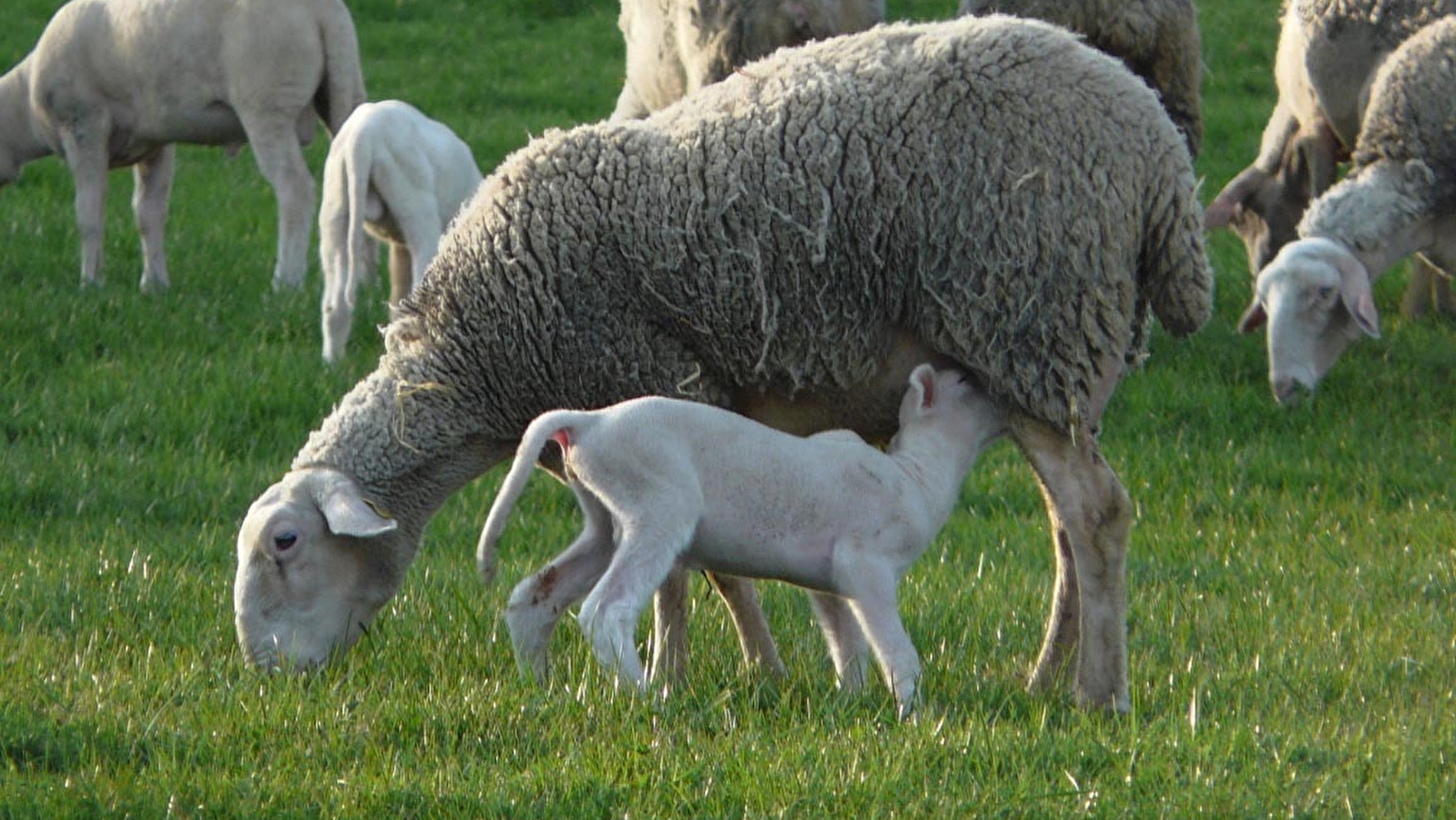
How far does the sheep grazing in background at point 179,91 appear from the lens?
36.5ft

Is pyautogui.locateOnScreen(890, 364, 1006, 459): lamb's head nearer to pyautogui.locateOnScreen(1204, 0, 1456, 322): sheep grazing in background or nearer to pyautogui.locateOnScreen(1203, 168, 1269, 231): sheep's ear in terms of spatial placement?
pyautogui.locateOnScreen(1204, 0, 1456, 322): sheep grazing in background

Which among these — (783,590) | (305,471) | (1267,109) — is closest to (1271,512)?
(783,590)

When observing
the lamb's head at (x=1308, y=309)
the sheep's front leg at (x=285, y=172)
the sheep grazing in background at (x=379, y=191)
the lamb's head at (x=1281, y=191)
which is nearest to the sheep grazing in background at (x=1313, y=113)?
the lamb's head at (x=1281, y=191)

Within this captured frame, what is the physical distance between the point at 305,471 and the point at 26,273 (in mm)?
6682

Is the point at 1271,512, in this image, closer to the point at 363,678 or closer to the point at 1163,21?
the point at 1163,21

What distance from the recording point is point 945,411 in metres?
4.86

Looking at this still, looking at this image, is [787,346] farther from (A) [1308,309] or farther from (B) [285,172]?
(B) [285,172]

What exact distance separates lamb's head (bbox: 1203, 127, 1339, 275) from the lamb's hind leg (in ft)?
20.6

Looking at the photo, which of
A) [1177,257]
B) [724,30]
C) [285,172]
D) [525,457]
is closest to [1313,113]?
[724,30]

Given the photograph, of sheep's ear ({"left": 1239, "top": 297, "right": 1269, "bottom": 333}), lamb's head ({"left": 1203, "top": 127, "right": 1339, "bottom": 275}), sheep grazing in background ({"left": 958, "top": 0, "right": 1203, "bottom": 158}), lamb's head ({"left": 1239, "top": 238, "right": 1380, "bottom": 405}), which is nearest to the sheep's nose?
lamb's head ({"left": 1239, "top": 238, "right": 1380, "bottom": 405})

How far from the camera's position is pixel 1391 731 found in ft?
14.5

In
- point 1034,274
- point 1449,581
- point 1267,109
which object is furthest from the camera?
point 1267,109

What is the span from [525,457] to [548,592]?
1.77ft

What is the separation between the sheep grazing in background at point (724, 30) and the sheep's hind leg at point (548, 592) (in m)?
2.55
